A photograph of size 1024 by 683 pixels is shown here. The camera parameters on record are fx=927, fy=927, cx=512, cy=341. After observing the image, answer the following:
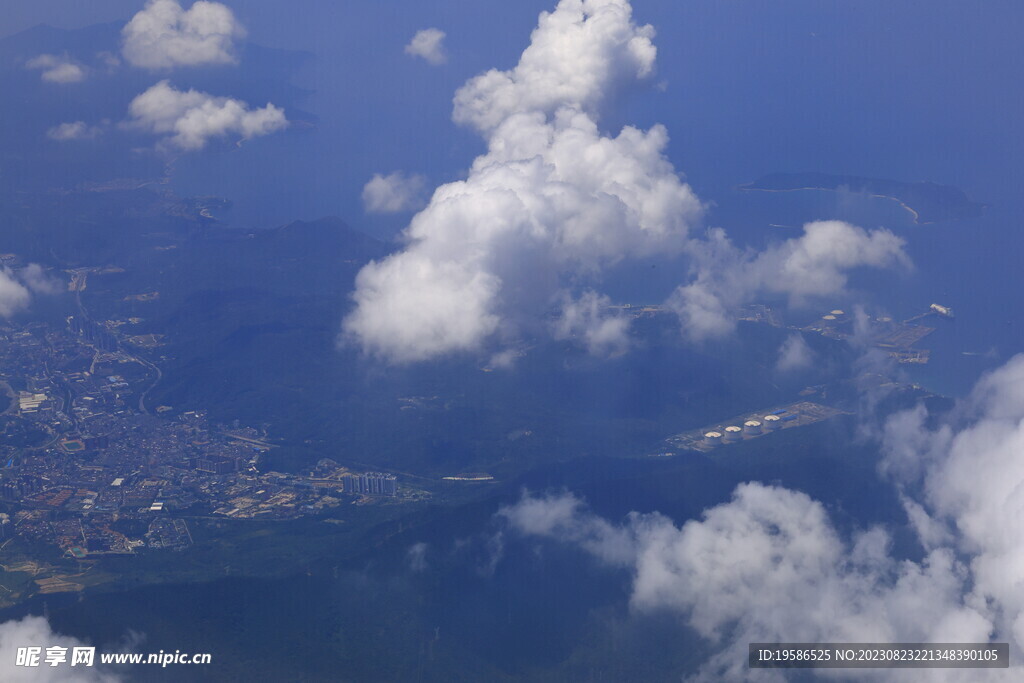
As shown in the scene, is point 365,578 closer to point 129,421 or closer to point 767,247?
point 129,421

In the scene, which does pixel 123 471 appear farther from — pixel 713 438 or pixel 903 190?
pixel 903 190

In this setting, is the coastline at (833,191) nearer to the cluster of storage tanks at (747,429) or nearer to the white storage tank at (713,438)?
the cluster of storage tanks at (747,429)

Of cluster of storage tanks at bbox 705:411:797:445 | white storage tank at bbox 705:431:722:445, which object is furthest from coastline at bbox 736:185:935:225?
white storage tank at bbox 705:431:722:445

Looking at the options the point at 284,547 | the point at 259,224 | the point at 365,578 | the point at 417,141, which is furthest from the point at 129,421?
the point at 417,141

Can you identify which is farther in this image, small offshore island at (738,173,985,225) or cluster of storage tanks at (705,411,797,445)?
small offshore island at (738,173,985,225)

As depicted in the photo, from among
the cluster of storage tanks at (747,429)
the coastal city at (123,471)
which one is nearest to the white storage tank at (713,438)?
the cluster of storage tanks at (747,429)

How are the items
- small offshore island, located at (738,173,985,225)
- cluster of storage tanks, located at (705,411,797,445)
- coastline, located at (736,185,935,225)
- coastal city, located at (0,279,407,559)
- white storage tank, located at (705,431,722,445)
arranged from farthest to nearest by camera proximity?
small offshore island, located at (738,173,985,225) < coastline, located at (736,185,935,225) < cluster of storage tanks, located at (705,411,797,445) < white storage tank, located at (705,431,722,445) < coastal city, located at (0,279,407,559)

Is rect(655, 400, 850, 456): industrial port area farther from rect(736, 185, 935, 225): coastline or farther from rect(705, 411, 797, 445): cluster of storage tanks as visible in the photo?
rect(736, 185, 935, 225): coastline
